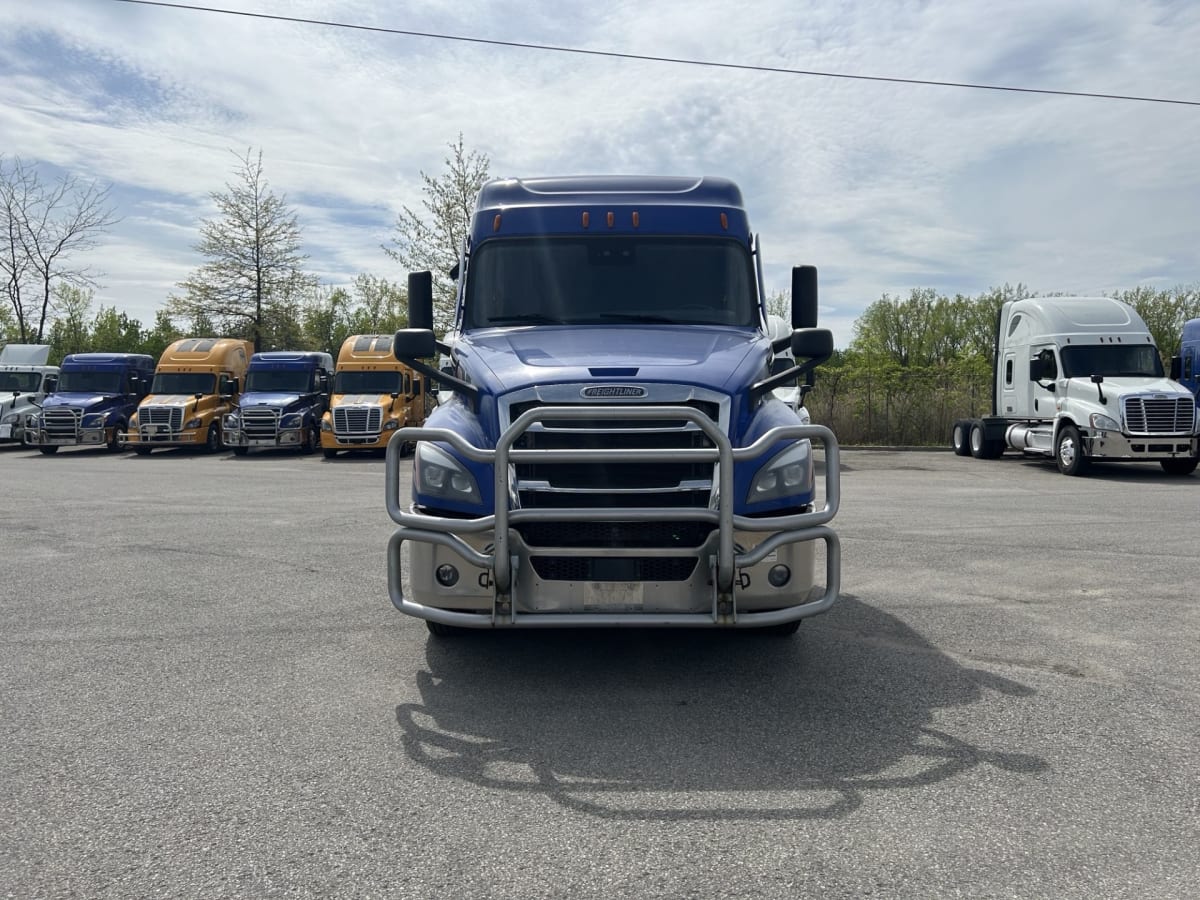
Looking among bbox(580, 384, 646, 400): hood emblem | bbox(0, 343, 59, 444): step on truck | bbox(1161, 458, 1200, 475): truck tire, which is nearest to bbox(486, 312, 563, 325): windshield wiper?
bbox(580, 384, 646, 400): hood emblem

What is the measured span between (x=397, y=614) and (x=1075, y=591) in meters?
4.91

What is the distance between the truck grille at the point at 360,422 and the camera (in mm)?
24047

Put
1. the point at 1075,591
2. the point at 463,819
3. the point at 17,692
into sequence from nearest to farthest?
the point at 463,819, the point at 17,692, the point at 1075,591

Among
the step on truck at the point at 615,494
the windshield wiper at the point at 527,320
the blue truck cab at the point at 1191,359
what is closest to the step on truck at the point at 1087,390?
the blue truck cab at the point at 1191,359

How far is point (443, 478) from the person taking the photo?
4895 millimetres

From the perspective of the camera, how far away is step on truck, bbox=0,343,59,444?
28094 mm

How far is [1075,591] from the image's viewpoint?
7383mm

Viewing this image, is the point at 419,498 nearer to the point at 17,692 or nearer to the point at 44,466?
the point at 17,692

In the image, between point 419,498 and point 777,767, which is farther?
point 419,498

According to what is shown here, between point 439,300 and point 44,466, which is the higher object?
point 439,300

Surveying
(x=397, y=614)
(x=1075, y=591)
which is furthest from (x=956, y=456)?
(x=397, y=614)

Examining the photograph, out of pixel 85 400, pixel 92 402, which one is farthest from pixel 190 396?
pixel 85 400

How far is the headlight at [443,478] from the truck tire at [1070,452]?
16.5 m

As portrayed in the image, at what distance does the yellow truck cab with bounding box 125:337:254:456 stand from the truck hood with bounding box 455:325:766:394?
21.5 meters
